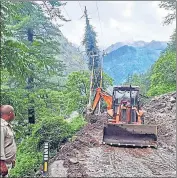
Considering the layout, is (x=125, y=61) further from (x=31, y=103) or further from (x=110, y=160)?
(x=110, y=160)

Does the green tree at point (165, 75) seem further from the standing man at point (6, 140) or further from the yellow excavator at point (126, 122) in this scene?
the standing man at point (6, 140)

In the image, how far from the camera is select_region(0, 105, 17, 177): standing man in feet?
13.3

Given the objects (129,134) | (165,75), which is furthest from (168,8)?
(129,134)

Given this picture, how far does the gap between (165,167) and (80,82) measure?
640 inches

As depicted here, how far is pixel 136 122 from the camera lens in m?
13.4

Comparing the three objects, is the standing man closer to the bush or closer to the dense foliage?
the dense foliage

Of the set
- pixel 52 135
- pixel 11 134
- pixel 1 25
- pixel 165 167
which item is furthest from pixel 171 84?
pixel 11 134

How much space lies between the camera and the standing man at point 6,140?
4.04 m

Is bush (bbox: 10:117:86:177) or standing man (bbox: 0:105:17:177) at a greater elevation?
standing man (bbox: 0:105:17:177)

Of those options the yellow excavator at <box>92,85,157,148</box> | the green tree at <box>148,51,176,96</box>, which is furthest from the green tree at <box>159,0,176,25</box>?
the yellow excavator at <box>92,85,157,148</box>

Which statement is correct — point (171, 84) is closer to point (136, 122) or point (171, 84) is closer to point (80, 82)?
point (80, 82)

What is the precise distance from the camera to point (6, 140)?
4145 mm

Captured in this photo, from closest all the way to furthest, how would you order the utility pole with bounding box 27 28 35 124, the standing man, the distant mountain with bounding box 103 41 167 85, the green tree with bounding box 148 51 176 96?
the standing man
the utility pole with bounding box 27 28 35 124
the green tree with bounding box 148 51 176 96
the distant mountain with bounding box 103 41 167 85

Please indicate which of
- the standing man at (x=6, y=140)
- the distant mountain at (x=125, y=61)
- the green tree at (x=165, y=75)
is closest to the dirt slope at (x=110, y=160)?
the standing man at (x=6, y=140)
